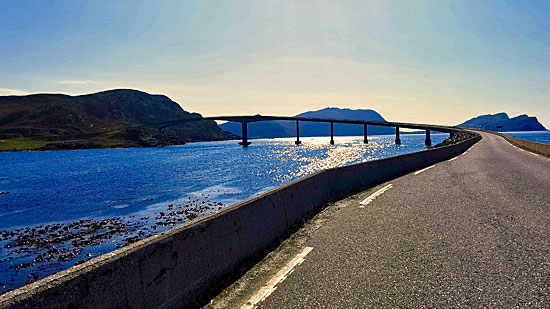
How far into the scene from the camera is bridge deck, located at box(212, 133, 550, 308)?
3955 millimetres

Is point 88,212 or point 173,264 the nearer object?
point 173,264

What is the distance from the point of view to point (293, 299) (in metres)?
3.96

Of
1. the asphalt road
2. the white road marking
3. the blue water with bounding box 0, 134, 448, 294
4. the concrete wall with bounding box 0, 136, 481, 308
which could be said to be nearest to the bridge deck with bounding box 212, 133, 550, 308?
the asphalt road

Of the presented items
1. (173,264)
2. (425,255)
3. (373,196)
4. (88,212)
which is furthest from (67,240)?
(425,255)

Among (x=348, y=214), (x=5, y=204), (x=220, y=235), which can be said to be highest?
(x=220, y=235)

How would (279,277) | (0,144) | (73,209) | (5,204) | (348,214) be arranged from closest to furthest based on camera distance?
(279,277) → (348,214) → (73,209) → (5,204) → (0,144)

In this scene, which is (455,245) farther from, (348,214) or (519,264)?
(348,214)

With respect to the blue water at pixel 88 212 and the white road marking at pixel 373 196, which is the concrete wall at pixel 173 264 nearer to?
the white road marking at pixel 373 196

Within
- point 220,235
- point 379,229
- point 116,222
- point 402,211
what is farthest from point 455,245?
point 116,222

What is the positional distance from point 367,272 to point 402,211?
4243 mm

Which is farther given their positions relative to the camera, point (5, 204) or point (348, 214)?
point (5, 204)

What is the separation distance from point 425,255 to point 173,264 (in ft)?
12.6

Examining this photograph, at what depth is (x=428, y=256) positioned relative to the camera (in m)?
5.29

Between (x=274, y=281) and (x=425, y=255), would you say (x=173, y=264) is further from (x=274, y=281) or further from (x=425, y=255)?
(x=425, y=255)
